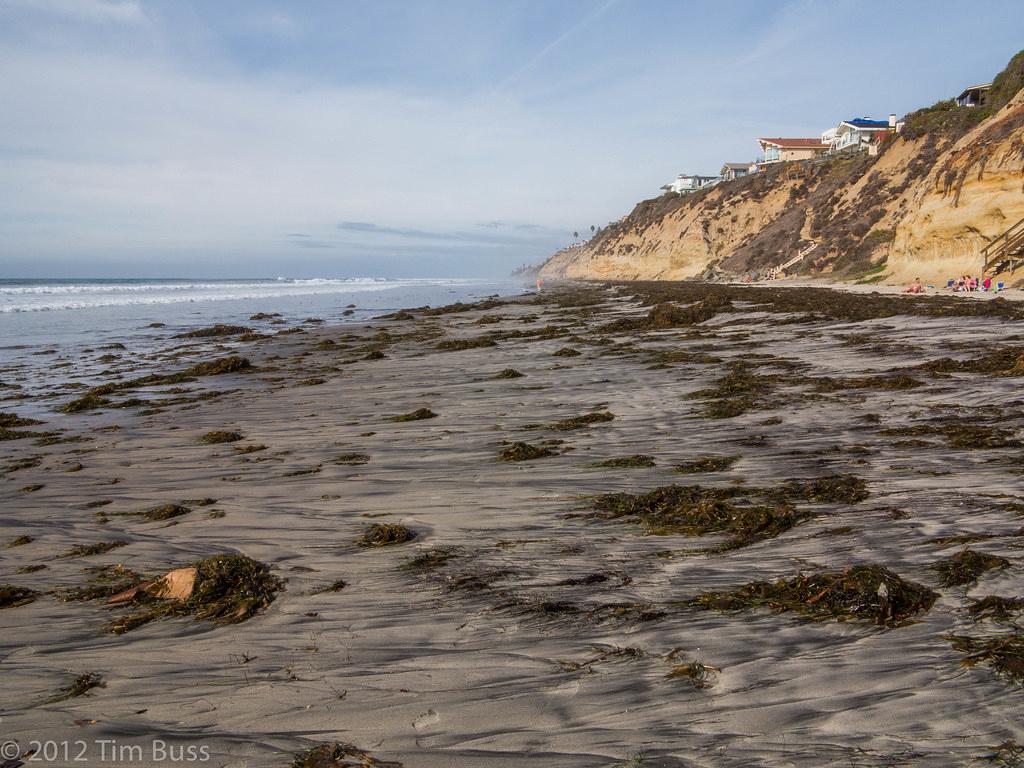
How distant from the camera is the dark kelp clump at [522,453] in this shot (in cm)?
652

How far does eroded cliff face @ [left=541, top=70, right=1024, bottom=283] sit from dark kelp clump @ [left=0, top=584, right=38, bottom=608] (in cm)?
3047

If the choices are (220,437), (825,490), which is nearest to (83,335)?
(220,437)

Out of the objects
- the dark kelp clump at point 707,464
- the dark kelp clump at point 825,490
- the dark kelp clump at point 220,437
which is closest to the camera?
the dark kelp clump at point 825,490

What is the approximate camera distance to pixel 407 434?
7.83 meters

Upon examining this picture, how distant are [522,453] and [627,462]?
1111 millimetres

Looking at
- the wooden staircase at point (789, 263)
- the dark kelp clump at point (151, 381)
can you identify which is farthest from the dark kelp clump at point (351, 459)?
the wooden staircase at point (789, 263)

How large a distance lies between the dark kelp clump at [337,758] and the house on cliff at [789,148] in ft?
304

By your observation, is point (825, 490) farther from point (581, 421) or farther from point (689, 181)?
point (689, 181)

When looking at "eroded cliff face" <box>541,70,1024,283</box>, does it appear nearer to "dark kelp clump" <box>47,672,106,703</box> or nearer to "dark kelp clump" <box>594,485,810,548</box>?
"dark kelp clump" <box>594,485,810,548</box>

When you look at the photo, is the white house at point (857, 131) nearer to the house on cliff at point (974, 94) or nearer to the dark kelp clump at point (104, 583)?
the house on cliff at point (974, 94)

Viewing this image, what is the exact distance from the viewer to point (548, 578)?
3.98m

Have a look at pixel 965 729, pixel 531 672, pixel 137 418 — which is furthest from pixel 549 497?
pixel 137 418

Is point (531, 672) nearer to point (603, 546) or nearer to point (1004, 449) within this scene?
point (603, 546)

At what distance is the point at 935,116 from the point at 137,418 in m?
52.9
